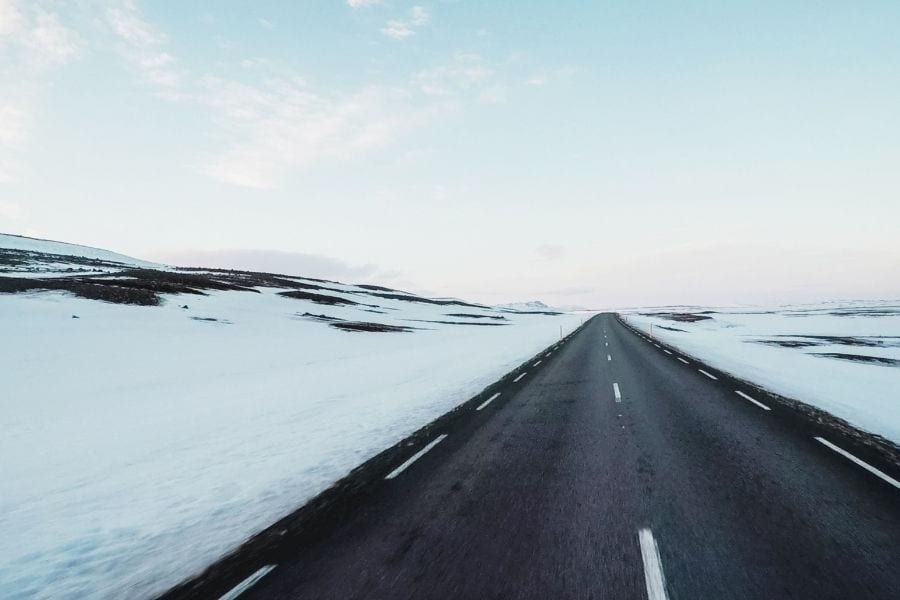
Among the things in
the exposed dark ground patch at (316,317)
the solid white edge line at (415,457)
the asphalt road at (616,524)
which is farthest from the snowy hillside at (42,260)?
the asphalt road at (616,524)

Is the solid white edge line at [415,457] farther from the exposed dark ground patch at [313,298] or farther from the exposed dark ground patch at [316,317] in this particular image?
the exposed dark ground patch at [313,298]

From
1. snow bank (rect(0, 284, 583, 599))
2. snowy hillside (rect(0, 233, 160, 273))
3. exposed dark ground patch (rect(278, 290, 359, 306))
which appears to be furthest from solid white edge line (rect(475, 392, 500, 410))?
snowy hillside (rect(0, 233, 160, 273))

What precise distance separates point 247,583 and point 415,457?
3.30 meters

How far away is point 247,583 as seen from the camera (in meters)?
3.59

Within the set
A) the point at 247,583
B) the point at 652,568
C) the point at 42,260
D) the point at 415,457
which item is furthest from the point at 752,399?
the point at 42,260

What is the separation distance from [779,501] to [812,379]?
36.4 ft

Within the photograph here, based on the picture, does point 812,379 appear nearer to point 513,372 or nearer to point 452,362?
point 513,372

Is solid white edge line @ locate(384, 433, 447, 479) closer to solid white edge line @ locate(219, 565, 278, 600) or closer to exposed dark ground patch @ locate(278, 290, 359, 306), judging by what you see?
solid white edge line @ locate(219, 565, 278, 600)

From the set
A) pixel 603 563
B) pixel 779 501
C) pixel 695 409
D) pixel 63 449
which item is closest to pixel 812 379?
pixel 695 409

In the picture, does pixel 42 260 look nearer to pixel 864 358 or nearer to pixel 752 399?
pixel 752 399

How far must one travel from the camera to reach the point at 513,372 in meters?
15.7

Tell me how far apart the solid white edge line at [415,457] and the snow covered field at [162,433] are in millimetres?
754

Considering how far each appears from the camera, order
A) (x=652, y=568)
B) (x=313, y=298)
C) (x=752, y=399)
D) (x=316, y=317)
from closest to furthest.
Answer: (x=652, y=568) → (x=752, y=399) → (x=316, y=317) → (x=313, y=298)

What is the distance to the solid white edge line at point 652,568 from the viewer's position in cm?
318
